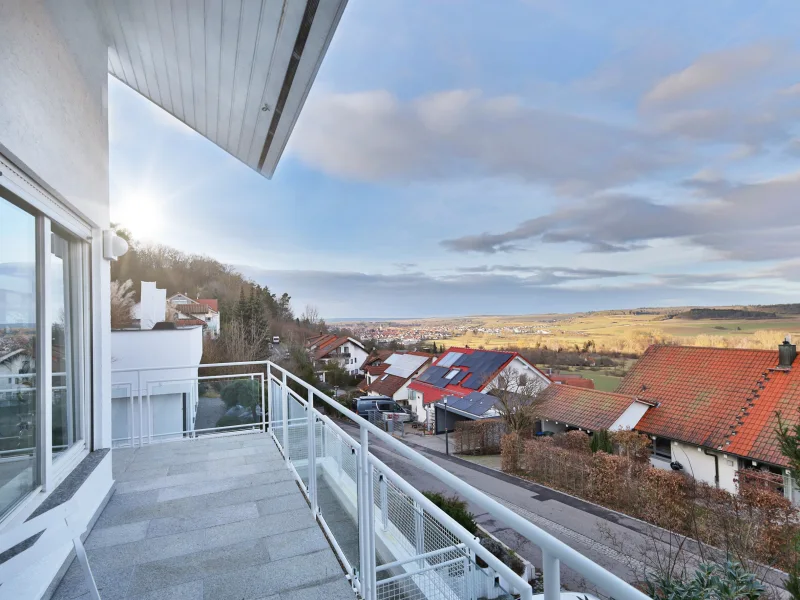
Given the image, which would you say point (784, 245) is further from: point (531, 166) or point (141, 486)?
point (141, 486)

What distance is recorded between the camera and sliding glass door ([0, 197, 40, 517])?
5.79 ft

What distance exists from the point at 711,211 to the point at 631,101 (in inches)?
553

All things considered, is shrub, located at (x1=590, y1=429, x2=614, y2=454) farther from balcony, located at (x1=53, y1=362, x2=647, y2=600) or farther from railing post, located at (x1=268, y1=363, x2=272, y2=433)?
balcony, located at (x1=53, y1=362, x2=647, y2=600)

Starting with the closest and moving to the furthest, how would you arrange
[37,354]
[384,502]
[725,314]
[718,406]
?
[384,502]
[37,354]
[718,406]
[725,314]

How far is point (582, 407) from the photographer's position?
16984mm

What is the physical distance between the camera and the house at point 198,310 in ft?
60.9

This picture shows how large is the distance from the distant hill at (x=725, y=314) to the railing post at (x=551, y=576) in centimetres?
3225

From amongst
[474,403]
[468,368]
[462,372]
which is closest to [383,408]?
[462,372]

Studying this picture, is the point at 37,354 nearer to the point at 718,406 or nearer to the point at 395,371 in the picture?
the point at 718,406

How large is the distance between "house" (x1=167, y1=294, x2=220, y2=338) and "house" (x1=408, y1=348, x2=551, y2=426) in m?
11.5

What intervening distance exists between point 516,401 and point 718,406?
768cm

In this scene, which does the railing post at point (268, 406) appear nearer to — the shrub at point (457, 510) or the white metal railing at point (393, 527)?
the white metal railing at point (393, 527)

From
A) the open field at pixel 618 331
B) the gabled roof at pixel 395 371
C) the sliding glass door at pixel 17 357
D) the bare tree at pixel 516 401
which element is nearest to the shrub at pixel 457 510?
the sliding glass door at pixel 17 357

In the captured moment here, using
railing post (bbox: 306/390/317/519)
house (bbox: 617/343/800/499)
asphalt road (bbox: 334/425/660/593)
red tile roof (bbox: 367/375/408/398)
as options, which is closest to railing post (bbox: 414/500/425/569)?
railing post (bbox: 306/390/317/519)
